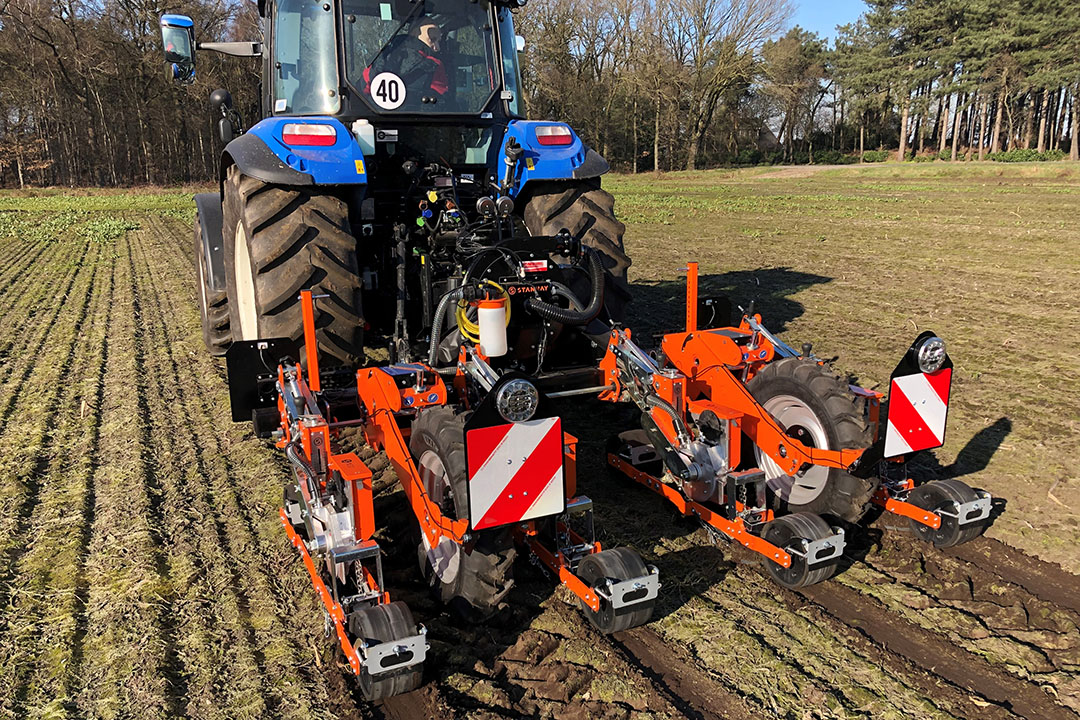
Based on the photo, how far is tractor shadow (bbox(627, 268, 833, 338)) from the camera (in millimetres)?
8359

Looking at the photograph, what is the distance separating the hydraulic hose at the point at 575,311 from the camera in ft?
13.5

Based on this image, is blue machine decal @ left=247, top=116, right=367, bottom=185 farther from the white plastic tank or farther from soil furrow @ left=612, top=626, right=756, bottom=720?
soil furrow @ left=612, top=626, right=756, bottom=720

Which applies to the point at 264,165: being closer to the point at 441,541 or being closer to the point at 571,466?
the point at 441,541

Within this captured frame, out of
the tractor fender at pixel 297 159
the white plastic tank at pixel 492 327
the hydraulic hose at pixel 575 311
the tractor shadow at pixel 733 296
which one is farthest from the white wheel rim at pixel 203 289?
the white plastic tank at pixel 492 327

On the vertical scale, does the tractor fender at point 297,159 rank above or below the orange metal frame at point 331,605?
above

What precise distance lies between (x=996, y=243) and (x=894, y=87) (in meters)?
42.6

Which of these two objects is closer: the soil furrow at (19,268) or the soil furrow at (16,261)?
the soil furrow at (19,268)

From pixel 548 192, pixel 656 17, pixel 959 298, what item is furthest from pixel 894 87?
pixel 548 192

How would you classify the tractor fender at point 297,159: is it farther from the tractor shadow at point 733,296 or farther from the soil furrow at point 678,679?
the tractor shadow at point 733,296

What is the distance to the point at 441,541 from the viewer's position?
3324 mm

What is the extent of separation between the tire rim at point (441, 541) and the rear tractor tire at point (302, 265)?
53.0 inches

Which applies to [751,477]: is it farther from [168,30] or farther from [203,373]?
[203,373]

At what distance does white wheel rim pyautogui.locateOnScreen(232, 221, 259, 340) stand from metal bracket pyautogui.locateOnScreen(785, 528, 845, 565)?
139 inches

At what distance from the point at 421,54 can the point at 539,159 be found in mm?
1036
